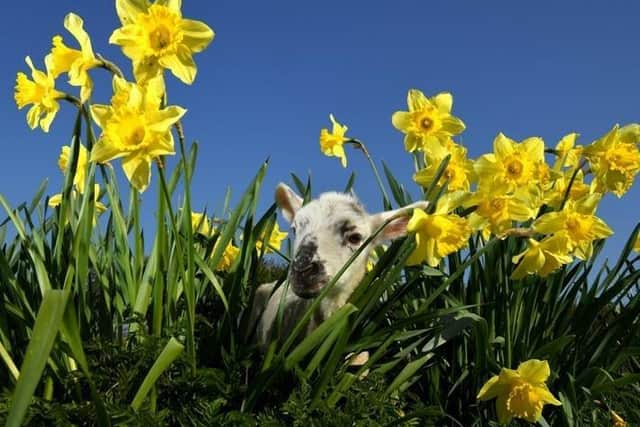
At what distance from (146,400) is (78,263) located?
0.75m

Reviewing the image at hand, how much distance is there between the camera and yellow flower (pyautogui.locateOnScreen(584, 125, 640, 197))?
13.9 ft

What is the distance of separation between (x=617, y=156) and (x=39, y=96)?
319 centimetres

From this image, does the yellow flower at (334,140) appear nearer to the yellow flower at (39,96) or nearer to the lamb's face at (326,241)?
the lamb's face at (326,241)

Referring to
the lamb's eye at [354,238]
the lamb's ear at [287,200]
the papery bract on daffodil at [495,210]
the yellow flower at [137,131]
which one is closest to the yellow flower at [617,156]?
the papery bract on daffodil at [495,210]

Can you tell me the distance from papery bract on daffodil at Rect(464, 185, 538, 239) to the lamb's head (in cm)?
31

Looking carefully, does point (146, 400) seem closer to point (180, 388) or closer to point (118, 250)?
point (180, 388)

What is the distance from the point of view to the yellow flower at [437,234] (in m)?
2.99

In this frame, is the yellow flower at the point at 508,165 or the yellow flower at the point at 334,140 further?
the yellow flower at the point at 334,140

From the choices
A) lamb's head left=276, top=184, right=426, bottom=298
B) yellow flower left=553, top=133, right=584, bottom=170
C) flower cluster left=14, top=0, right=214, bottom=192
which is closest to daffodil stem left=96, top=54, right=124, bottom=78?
flower cluster left=14, top=0, right=214, bottom=192

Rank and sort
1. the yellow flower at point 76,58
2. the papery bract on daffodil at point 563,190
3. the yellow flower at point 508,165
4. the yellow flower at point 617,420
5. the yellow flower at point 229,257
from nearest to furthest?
the yellow flower at point 76,58, the yellow flower at point 508,165, the yellow flower at point 617,420, the papery bract on daffodil at point 563,190, the yellow flower at point 229,257

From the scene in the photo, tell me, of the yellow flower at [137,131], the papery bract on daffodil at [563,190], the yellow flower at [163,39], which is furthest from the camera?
the papery bract on daffodil at [563,190]

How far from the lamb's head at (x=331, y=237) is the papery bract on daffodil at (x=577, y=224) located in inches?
25.2

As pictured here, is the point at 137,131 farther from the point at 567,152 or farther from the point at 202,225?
the point at 567,152

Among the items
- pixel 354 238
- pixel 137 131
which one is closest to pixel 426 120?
pixel 354 238
